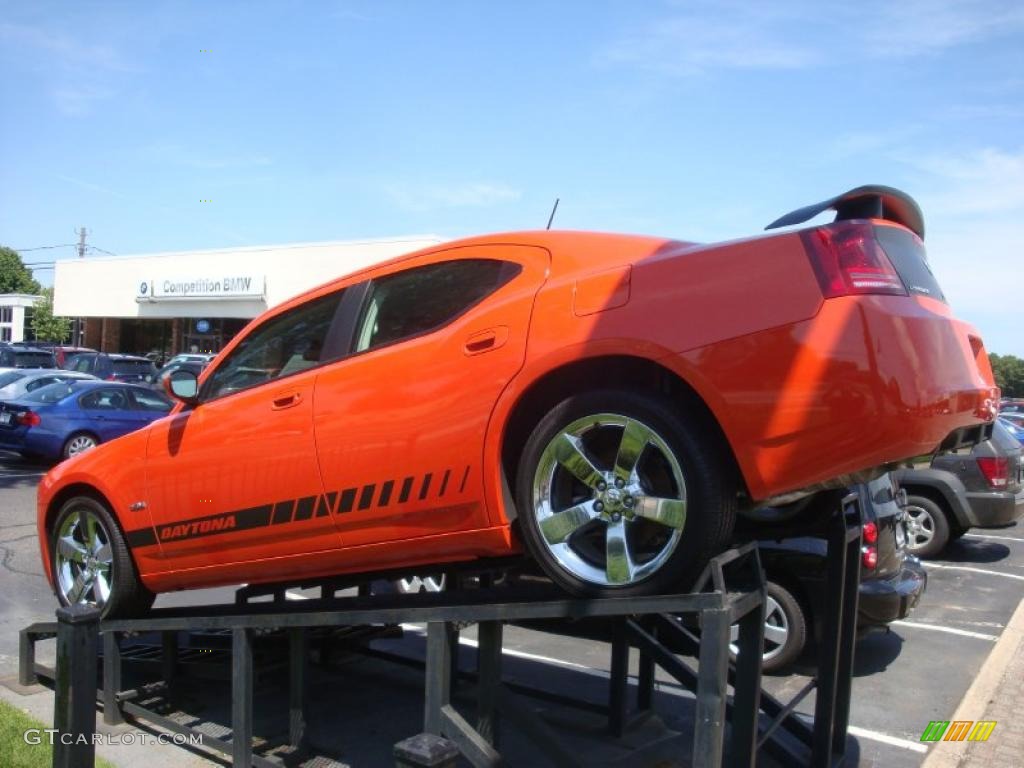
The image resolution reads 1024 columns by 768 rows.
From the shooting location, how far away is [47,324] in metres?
53.4

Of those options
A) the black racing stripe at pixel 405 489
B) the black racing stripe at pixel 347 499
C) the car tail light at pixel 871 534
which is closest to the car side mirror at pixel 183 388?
the black racing stripe at pixel 347 499

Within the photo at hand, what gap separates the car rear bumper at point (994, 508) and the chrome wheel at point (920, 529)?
452 millimetres

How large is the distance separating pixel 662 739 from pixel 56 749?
8.97ft

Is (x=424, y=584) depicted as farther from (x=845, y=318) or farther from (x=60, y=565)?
(x=845, y=318)

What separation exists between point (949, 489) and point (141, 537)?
844 cm

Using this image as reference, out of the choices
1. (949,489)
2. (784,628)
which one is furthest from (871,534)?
(949,489)

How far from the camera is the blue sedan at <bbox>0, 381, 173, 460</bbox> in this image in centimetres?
1362

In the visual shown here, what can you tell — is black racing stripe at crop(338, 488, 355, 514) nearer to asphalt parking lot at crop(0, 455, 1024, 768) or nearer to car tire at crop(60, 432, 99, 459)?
asphalt parking lot at crop(0, 455, 1024, 768)

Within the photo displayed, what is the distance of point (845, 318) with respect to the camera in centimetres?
275

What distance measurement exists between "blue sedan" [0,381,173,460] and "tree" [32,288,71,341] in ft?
125

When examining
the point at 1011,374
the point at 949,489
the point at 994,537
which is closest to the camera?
the point at 949,489

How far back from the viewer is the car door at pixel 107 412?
14.0m

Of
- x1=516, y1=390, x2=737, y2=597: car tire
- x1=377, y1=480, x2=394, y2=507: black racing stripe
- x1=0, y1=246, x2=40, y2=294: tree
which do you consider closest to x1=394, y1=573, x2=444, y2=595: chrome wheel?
x1=377, y1=480, x2=394, y2=507: black racing stripe

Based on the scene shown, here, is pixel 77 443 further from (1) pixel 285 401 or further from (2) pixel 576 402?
(2) pixel 576 402
